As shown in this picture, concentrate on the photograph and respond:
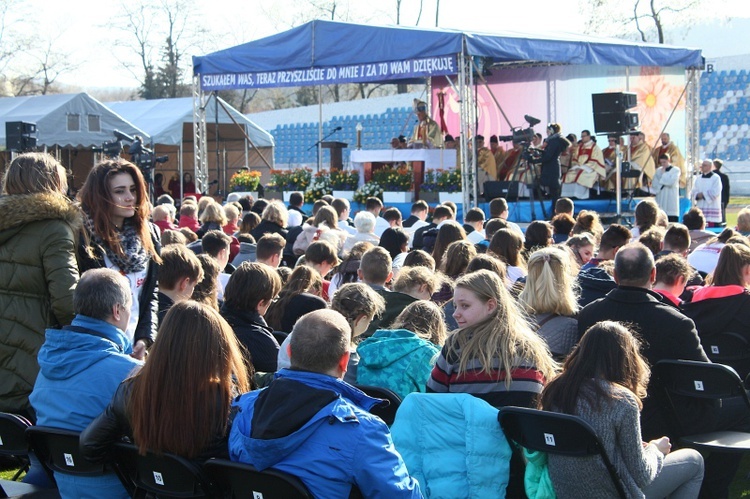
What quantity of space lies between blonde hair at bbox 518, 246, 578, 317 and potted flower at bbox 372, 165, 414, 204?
12230 millimetres

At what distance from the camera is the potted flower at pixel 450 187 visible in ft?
52.5

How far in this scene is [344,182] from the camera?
59.1 feet

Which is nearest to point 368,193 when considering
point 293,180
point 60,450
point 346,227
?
point 293,180

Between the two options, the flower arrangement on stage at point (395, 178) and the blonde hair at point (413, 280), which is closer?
the blonde hair at point (413, 280)

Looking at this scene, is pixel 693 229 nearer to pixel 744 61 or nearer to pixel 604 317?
pixel 604 317

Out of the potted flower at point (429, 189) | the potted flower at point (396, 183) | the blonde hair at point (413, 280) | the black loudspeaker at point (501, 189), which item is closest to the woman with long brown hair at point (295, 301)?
the blonde hair at point (413, 280)

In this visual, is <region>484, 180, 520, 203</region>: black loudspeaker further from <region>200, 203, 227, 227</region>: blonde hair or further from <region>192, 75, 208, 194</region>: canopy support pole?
<region>200, 203, 227, 227</region>: blonde hair

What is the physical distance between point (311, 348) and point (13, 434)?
1.56 meters

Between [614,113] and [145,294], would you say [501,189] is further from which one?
[145,294]

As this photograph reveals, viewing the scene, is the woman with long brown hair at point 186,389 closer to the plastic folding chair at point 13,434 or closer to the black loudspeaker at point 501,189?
the plastic folding chair at point 13,434

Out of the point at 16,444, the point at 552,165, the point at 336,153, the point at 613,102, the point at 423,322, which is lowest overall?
the point at 16,444

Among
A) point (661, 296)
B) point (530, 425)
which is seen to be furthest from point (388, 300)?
point (530, 425)

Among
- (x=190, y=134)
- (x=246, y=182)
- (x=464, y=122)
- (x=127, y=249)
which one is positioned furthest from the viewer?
(x=190, y=134)

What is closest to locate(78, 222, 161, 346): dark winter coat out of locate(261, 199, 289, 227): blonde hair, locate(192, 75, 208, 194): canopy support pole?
locate(261, 199, 289, 227): blonde hair
